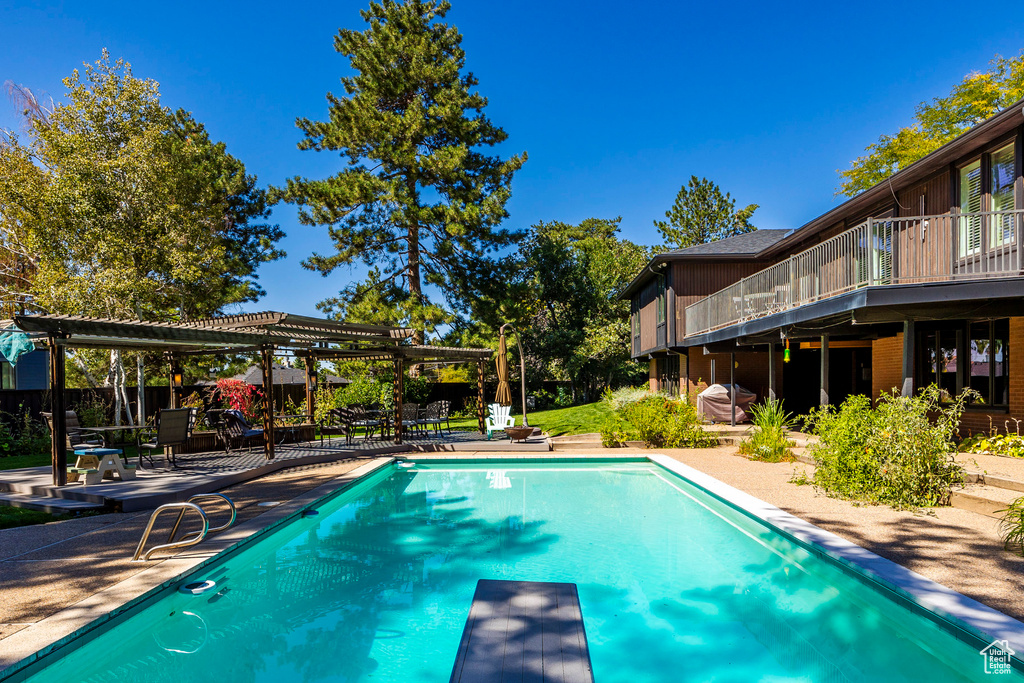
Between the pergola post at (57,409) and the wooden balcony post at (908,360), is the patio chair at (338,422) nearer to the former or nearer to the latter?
the pergola post at (57,409)

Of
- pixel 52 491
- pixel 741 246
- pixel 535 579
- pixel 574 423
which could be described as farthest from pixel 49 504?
pixel 741 246

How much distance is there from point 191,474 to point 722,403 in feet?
45.9

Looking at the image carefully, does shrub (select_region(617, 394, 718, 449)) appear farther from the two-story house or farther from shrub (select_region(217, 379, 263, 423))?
shrub (select_region(217, 379, 263, 423))

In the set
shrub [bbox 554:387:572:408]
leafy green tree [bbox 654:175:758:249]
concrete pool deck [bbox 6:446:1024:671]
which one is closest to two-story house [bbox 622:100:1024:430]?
concrete pool deck [bbox 6:446:1024:671]

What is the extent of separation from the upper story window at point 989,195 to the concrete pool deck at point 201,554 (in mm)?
5525

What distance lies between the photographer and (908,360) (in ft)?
28.5

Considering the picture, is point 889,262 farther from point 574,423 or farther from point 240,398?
point 240,398

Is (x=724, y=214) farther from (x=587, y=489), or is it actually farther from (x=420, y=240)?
(x=587, y=489)

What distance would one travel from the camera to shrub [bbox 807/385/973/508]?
22.1 feet

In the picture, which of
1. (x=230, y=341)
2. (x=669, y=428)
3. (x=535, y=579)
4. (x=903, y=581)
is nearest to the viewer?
(x=903, y=581)

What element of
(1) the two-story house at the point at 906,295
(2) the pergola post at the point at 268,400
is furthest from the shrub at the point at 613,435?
(2) the pergola post at the point at 268,400

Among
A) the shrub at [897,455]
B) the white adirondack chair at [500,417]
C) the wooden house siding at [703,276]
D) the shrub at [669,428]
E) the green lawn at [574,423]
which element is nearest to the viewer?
the shrub at [897,455]

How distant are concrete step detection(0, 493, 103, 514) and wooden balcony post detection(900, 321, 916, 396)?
38.5 feet

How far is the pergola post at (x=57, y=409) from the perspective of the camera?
7.61m
